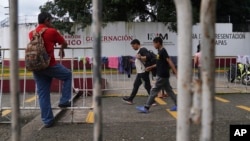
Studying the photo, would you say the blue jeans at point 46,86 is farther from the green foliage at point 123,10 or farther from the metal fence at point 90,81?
the green foliage at point 123,10

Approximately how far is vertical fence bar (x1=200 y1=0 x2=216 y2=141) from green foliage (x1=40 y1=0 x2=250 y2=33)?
22676mm

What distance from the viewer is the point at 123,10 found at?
3014 cm

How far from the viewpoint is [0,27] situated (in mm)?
32281

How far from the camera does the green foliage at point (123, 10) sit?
2738 cm

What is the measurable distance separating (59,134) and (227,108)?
4457mm

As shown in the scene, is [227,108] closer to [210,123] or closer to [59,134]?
[59,134]

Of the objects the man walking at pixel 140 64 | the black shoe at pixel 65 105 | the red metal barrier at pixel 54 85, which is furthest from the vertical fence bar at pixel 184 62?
the red metal barrier at pixel 54 85

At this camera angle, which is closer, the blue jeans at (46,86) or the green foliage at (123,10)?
the blue jeans at (46,86)

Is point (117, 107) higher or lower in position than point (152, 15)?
lower

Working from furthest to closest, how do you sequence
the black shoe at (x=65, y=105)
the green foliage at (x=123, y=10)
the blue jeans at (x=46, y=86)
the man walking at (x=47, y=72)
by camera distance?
the green foliage at (x=123, y=10) → the black shoe at (x=65, y=105) → the blue jeans at (x=46, y=86) → the man walking at (x=47, y=72)

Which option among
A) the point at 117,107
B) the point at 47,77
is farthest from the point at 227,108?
the point at 47,77

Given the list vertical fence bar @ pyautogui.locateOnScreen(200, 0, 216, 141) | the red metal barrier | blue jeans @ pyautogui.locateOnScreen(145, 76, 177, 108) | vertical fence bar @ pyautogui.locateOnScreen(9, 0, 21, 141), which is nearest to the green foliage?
the red metal barrier

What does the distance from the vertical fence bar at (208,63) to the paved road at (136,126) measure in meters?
3.40

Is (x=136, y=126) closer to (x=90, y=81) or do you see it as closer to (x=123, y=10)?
(x=90, y=81)
